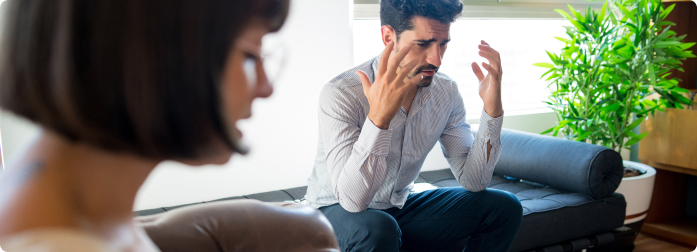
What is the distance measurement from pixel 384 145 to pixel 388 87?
165 millimetres

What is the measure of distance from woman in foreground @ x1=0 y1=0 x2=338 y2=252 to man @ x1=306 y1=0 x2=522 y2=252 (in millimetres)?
985

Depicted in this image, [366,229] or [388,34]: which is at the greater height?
[388,34]

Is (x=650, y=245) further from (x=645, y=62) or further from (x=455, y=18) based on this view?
(x=455, y=18)

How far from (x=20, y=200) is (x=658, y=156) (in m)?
3.00

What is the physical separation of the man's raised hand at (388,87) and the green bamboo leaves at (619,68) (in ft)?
5.50

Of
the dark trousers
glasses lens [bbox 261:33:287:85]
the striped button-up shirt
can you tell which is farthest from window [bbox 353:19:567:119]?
glasses lens [bbox 261:33:287:85]

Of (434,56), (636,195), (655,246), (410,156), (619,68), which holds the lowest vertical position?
(655,246)

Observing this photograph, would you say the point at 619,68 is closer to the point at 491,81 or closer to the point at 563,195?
the point at 563,195

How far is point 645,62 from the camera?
2453mm

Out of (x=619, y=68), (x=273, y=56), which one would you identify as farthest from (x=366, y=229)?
(x=619, y=68)

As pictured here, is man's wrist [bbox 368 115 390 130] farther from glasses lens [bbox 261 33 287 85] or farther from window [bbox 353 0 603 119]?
window [bbox 353 0 603 119]

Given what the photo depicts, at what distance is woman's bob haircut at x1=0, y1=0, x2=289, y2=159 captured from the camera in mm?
252

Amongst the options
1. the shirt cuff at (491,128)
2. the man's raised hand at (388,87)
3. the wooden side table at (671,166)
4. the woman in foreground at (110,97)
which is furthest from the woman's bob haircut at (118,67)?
the wooden side table at (671,166)

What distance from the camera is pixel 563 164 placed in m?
2.10
